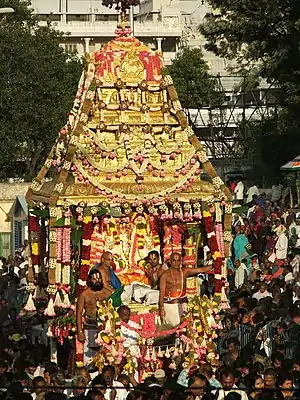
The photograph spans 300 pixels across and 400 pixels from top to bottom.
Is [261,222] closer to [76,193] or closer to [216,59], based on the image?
[76,193]

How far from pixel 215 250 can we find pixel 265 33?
1926cm

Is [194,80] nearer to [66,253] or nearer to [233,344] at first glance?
[66,253]

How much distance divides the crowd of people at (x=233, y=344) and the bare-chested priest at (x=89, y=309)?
140 millimetres

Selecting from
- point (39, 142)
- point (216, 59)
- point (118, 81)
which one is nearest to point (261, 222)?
point (118, 81)

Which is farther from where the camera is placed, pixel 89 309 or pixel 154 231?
pixel 154 231

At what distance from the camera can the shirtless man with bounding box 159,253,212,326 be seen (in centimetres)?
2023

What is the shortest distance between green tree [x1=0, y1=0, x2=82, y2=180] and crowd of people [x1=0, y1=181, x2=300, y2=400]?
15812mm

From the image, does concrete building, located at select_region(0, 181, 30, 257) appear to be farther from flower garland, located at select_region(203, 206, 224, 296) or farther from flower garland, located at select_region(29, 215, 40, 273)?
flower garland, located at select_region(203, 206, 224, 296)

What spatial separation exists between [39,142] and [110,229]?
28.5 meters

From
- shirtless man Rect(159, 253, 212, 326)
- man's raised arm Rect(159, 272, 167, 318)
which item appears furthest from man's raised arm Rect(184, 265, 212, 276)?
man's raised arm Rect(159, 272, 167, 318)

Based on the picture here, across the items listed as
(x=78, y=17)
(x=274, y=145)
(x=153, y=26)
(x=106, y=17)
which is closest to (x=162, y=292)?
(x=274, y=145)

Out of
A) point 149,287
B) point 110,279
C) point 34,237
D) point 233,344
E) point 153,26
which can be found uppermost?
point 153,26

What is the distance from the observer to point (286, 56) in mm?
38500

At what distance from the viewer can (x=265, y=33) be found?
130 feet
